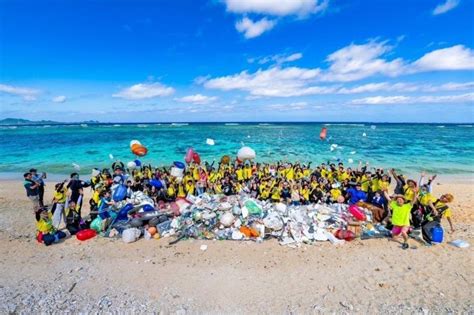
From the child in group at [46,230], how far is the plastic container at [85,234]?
18.5 inches

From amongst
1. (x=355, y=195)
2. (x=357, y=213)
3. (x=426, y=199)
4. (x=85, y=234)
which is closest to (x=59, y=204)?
(x=85, y=234)

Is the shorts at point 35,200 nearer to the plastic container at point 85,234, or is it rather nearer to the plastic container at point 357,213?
the plastic container at point 85,234

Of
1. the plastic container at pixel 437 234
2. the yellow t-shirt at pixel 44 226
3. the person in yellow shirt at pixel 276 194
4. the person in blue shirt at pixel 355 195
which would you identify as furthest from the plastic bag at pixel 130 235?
the plastic container at pixel 437 234

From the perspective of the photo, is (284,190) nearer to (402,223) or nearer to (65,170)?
(402,223)

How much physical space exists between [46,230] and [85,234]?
92 centimetres

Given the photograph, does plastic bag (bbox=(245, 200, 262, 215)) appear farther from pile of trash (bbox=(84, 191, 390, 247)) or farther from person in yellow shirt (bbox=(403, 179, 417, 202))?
person in yellow shirt (bbox=(403, 179, 417, 202))

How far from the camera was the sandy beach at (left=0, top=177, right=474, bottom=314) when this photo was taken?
16.4 ft

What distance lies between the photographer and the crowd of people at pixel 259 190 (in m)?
7.30

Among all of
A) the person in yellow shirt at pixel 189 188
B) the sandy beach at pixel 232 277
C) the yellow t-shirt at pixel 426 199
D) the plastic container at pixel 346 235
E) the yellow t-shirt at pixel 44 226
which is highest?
the yellow t-shirt at pixel 426 199

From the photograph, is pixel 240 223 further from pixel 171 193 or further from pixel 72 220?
pixel 72 220

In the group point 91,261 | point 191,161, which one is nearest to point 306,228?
point 91,261

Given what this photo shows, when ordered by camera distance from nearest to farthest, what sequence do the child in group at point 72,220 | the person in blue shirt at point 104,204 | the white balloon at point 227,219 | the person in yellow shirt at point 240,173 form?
the white balloon at point 227,219 < the child in group at point 72,220 < the person in blue shirt at point 104,204 < the person in yellow shirt at point 240,173

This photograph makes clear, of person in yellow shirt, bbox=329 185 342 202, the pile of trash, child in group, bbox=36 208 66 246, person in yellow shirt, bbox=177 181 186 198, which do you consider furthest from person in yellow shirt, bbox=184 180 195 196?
person in yellow shirt, bbox=329 185 342 202

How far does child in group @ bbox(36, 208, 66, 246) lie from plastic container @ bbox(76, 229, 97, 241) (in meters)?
0.47
